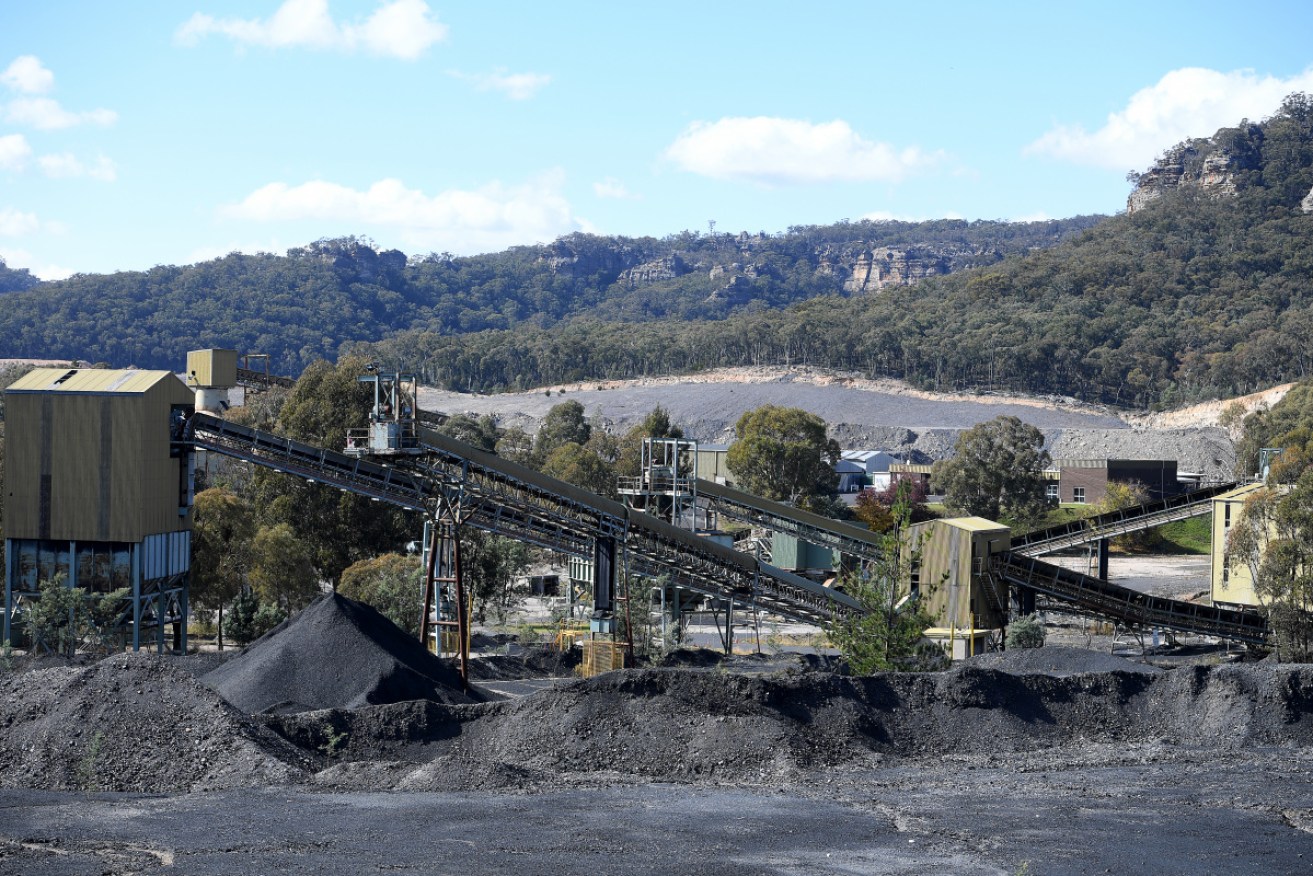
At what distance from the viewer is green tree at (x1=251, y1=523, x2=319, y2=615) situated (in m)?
52.2

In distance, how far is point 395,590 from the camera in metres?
49.4

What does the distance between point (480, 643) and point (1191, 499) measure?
28727 millimetres

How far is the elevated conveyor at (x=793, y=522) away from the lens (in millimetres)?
54094

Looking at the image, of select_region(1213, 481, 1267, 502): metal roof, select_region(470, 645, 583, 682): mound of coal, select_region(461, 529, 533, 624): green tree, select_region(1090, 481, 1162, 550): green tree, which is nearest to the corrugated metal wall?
select_region(470, 645, 583, 682): mound of coal

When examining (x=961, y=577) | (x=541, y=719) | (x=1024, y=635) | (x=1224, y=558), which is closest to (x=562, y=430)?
(x=1224, y=558)

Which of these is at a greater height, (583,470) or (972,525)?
(972,525)

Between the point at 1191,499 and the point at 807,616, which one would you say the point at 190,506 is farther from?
the point at 1191,499

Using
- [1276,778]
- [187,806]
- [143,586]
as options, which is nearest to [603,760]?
[187,806]

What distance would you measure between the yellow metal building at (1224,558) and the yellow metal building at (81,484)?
124ft

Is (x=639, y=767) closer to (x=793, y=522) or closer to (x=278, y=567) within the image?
(x=278, y=567)

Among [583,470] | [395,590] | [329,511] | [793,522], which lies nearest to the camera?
[395,590]

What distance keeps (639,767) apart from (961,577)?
69.6 ft

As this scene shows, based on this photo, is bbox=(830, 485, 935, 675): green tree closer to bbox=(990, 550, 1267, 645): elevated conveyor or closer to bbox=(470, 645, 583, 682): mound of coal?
bbox=(470, 645, 583, 682): mound of coal

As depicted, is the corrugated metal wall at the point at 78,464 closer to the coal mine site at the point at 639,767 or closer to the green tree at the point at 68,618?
the green tree at the point at 68,618
